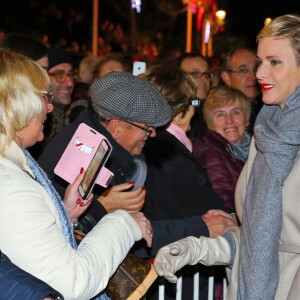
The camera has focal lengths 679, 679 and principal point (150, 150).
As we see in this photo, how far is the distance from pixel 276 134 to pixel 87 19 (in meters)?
33.6

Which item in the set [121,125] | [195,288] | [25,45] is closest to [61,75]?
[25,45]

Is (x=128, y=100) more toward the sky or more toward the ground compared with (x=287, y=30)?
more toward the ground

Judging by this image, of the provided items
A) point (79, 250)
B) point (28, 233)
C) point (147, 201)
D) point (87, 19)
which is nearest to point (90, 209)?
point (147, 201)

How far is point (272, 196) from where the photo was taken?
3.36 meters

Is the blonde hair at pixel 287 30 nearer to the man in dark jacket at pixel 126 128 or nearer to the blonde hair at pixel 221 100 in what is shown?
the man in dark jacket at pixel 126 128

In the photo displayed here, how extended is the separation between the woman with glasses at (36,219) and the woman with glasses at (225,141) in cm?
204

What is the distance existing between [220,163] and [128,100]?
1.45m

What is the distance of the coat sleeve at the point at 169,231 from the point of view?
4066 mm

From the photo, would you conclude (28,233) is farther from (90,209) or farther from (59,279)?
(90,209)

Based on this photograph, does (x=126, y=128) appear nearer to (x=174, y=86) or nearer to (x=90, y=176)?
(x=90, y=176)

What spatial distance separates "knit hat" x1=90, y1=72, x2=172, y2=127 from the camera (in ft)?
13.1

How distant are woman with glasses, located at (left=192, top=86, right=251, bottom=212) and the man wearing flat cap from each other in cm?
115

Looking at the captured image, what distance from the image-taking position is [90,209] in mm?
3836

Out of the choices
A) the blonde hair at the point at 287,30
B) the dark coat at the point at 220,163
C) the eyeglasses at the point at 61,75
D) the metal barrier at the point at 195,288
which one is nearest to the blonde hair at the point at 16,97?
the blonde hair at the point at 287,30
